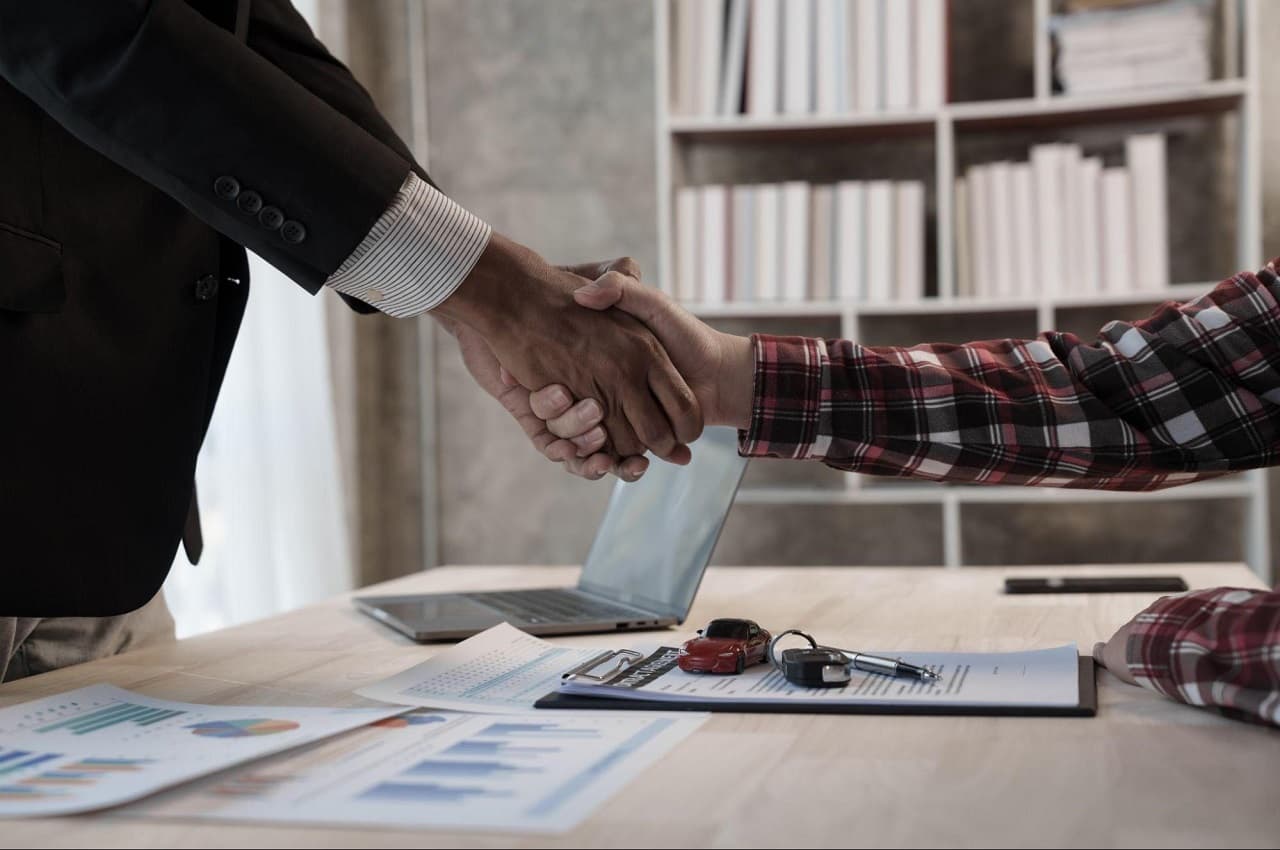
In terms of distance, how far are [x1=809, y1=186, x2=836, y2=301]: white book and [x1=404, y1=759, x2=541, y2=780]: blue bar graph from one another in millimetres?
2131

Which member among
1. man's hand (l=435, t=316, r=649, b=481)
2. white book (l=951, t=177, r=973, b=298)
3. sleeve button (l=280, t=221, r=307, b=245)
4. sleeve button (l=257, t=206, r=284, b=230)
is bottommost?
man's hand (l=435, t=316, r=649, b=481)

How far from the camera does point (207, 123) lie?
972 millimetres

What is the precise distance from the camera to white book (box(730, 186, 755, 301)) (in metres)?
2.71

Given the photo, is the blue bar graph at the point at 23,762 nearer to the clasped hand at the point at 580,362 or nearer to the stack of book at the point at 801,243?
the clasped hand at the point at 580,362

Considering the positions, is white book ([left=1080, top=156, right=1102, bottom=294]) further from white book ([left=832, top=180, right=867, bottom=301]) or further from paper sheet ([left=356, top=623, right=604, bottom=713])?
paper sheet ([left=356, top=623, right=604, bottom=713])

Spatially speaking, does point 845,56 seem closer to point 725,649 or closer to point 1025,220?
point 1025,220

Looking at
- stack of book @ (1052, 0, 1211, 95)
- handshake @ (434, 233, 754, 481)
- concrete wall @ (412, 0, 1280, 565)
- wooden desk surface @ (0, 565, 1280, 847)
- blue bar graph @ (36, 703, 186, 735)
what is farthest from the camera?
concrete wall @ (412, 0, 1280, 565)

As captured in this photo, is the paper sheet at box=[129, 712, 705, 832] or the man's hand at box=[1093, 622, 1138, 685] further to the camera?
the man's hand at box=[1093, 622, 1138, 685]

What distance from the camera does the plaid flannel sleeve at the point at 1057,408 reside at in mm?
1189

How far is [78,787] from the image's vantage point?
65 cm

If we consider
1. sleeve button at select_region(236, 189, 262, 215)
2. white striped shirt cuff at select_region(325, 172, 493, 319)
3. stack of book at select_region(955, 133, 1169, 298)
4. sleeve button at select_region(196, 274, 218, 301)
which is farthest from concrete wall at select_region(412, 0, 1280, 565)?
sleeve button at select_region(236, 189, 262, 215)

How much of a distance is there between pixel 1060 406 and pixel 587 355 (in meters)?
0.50

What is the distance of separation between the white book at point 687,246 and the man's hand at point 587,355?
133cm

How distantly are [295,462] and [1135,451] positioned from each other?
6.57 feet
